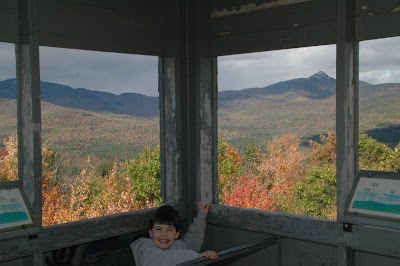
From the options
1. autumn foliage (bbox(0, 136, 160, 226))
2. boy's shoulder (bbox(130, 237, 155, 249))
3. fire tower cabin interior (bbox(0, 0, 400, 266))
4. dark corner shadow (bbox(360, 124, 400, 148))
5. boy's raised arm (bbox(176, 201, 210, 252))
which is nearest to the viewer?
fire tower cabin interior (bbox(0, 0, 400, 266))

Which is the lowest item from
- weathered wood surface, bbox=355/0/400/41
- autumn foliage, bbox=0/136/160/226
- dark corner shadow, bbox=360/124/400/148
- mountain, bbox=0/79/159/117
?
Result: autumn foliage, bbox=0/136/160/226

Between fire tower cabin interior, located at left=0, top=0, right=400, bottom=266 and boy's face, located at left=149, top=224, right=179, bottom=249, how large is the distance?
35 centimetres

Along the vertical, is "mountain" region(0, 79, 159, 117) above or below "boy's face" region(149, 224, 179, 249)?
above

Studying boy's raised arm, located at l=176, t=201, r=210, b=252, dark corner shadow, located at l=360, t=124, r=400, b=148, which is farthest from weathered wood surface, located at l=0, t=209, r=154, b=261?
dark corner shadow, located at l=360, t=124, r=400, b=148

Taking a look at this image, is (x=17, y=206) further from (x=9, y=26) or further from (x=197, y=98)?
(x=197, y=98)

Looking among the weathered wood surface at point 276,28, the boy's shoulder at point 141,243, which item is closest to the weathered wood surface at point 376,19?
the weathered wood surface at point 276,28

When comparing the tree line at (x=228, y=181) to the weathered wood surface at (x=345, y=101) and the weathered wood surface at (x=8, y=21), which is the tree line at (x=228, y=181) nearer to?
the weathered wood surface at (x=345, y=101)

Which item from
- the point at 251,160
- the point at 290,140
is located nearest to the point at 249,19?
the point at 290,140

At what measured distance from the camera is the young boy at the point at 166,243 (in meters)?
3.12

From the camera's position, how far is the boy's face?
3.31 meters

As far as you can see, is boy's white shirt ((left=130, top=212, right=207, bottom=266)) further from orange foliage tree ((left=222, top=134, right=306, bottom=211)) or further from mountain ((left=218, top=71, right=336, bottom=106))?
orange foliage tree ((left=222, top=134, right=306, bottom=211))

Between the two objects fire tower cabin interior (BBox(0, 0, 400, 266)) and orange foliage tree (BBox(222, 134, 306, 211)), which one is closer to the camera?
fire tower cabin interior (BBox(0, 0, 400, 266))

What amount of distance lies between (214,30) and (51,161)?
295cm

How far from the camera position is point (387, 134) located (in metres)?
3.99
